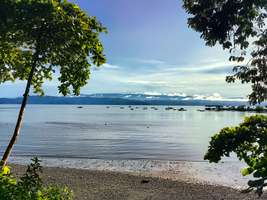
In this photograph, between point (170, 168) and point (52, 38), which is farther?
point (170, 168)

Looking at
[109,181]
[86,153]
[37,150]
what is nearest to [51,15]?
[109,181]

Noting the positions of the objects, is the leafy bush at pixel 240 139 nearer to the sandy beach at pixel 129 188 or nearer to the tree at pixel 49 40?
the tree at pixel 49 40

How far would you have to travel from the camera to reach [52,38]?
49.5 ft

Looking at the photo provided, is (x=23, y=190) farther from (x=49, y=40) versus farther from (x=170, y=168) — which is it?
(x=170, y=168)

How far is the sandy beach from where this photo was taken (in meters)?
26.8

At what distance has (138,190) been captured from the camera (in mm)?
28812

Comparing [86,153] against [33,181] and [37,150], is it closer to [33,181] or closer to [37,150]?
[37,150]

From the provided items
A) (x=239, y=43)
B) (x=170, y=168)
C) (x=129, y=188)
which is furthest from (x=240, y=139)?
(x=170, y=168)

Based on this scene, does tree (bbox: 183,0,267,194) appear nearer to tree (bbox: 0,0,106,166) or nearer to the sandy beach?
tree (bbox: 0,0,106,166)

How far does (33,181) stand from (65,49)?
5.88 m

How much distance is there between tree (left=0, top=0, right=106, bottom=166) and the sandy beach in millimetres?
10172

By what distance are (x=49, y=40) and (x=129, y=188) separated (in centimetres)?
1635

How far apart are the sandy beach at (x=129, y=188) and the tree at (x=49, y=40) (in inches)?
400

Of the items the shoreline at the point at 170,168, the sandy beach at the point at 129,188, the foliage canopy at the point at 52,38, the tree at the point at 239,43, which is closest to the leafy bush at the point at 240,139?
the tree at the point at 239,43
